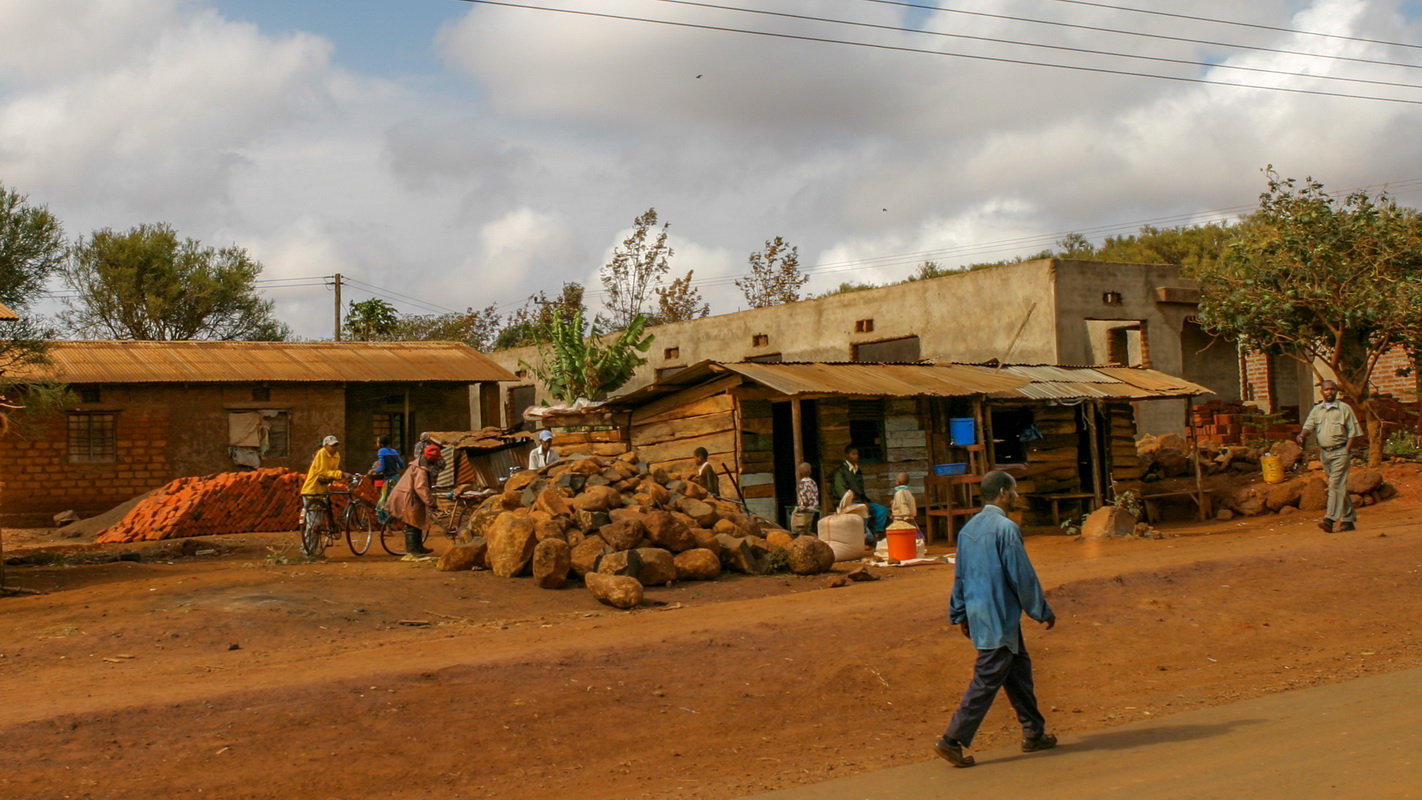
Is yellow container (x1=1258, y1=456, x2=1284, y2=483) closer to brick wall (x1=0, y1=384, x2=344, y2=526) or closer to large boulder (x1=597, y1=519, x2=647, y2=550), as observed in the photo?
large boulder (x1=597, y1=519, x2=647, y2=550)

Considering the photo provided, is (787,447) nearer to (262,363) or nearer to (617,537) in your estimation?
(617,537)

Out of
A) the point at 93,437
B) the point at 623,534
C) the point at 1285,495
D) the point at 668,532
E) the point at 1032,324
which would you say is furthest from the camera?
the point at 93,437

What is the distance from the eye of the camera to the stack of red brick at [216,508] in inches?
819

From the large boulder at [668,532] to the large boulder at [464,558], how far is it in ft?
6.36

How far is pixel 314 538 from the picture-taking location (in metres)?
15.0

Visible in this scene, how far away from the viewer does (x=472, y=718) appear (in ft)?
22.8

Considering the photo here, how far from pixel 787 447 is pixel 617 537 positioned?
24.5 feet

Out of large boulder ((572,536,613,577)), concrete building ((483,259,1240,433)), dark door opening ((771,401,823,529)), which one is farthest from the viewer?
concrete building ((483,259,1240,433))

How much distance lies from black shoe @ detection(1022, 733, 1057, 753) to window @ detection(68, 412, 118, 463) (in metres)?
23.0

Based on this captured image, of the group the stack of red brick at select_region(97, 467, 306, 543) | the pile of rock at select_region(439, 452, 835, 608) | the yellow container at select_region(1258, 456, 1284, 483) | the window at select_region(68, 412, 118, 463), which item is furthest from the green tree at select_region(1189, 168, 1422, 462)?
the window at select_region(68, 412, 118, 463)

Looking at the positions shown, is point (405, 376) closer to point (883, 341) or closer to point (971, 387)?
point (883, 341)

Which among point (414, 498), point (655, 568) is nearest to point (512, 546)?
point (655, 568)

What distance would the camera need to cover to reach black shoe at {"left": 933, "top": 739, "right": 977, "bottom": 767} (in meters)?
5.95

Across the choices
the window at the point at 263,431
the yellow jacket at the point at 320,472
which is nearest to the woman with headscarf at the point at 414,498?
the yellow jacket at the point at 320,472
